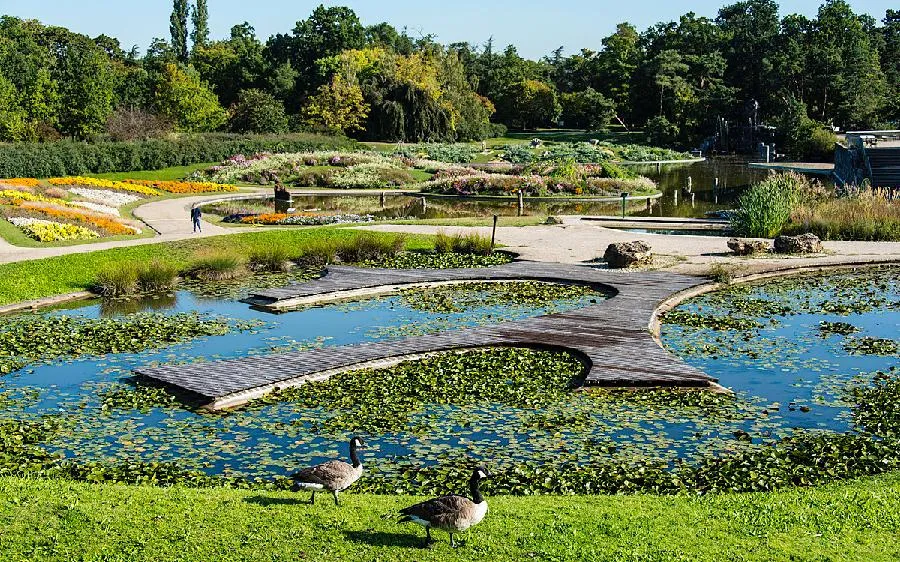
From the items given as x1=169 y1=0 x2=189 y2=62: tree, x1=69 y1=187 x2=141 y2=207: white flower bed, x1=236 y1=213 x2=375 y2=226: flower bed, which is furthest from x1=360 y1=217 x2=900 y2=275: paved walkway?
x1=169 y1=0 x2=189 y2=62: tree

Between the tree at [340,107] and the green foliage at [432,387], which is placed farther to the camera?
the tree at [340,107]

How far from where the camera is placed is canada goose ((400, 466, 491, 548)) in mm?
9445

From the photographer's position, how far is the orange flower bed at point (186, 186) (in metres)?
52.7

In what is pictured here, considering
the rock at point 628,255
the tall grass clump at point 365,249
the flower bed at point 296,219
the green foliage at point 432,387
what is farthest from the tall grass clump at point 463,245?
the green foliage at point 432,387

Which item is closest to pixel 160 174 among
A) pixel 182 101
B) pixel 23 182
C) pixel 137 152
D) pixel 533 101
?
pixel 137 152

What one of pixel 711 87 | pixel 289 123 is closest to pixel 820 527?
pixel 289 123

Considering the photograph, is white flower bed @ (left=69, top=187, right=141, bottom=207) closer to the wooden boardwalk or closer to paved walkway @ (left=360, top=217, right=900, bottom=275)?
paved walkway @ (left=360, top=217, right=900, bottom=275)

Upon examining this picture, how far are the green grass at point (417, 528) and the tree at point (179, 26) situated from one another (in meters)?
122

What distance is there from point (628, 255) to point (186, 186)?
31789mm

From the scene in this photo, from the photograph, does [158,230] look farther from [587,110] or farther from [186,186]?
[587,110]

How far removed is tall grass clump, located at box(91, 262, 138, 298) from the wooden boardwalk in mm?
3457

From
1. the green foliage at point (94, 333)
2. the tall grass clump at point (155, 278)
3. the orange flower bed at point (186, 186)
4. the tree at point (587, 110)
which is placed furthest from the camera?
the tree at point (587, 110)

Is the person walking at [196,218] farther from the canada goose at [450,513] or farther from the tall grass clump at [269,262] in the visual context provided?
the canada goose at [450,513]

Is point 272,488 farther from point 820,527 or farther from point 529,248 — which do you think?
point 529,248
